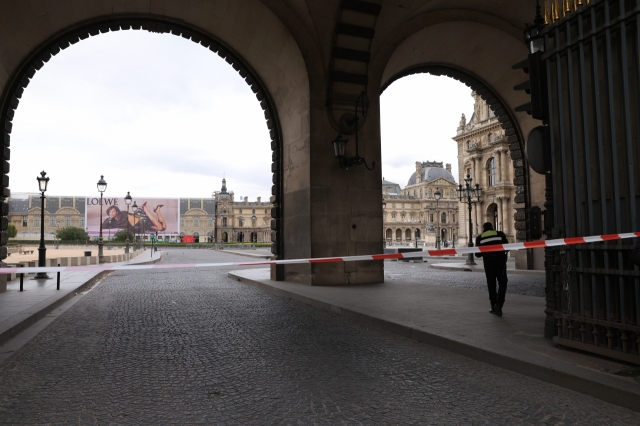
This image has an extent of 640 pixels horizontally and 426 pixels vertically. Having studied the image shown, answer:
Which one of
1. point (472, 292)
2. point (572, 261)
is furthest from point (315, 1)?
point (572, 261)

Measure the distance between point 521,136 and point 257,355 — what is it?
12956mm

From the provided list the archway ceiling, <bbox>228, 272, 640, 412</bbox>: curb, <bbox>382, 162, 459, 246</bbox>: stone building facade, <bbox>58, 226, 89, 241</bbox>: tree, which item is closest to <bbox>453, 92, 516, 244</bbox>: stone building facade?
the archway ceiling

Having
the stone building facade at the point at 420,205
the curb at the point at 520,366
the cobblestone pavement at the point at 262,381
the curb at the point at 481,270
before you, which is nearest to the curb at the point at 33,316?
the cobblestone pavement at the point at 262,381

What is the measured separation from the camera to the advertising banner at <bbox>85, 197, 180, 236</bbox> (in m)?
104

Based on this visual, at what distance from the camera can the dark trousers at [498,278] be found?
6.60m

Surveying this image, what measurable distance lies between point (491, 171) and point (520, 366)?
Result: 48716 millimetres

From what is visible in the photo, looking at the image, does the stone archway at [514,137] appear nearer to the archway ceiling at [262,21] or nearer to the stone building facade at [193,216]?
the archway ceiling at [262,21]

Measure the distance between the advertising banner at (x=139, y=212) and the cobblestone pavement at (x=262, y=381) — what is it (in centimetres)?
10198

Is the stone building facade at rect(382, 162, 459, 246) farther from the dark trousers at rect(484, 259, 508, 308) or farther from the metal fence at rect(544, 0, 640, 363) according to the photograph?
the metal fence at rect(544, 0, 640, 363)

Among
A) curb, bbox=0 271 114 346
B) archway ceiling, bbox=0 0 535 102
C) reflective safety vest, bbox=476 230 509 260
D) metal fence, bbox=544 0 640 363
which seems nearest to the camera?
metal fence, bbox=544 0 640 363

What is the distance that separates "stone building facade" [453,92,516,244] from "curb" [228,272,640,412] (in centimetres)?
4192

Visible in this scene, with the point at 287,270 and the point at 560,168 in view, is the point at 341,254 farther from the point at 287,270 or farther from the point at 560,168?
the point at 560,168

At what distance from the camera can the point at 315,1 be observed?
10.5 meters

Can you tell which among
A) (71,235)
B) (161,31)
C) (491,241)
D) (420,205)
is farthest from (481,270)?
(420,205)
